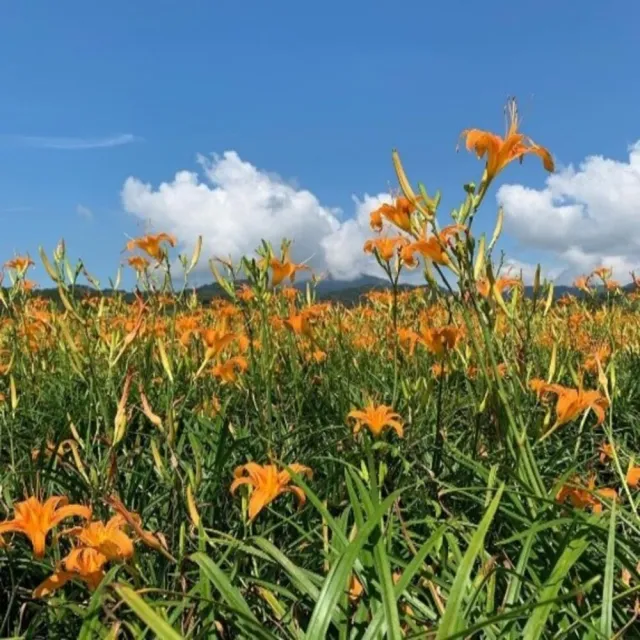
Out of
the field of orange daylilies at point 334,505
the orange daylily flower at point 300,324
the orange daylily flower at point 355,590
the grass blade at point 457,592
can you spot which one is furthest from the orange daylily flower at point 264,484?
the orange daylily flower at point 300,324

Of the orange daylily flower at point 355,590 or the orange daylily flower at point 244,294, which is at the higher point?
the orange daylily flower at point 244,294

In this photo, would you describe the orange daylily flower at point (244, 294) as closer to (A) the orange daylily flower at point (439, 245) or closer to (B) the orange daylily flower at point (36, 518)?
(A) the orange daylily flower at point (439, 245)

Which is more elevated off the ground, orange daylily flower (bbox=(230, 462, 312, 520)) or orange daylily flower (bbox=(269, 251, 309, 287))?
orange daylily flower (bbox=(269, 251, 309, 287))

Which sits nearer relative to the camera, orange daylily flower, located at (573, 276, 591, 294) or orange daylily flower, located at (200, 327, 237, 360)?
orange daylily flower, located at (200, 327, 237, 360)

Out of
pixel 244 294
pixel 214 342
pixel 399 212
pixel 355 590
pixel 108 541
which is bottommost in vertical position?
pixel 355 590

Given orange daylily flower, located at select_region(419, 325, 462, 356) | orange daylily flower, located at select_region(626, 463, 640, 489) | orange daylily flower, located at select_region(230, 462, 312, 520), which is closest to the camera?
orange daylily flower, located at select_region(230, 462, 312, 520)

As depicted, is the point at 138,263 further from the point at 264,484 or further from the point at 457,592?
the point at 457,592

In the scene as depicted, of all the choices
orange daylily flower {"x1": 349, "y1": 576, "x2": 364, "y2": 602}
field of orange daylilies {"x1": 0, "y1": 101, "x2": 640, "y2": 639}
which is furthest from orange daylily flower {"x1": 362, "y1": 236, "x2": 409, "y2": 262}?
orange daylily flower {"x1": 349, "y1": 576, "x2": 364, "y2": 602}

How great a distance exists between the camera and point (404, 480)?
2139 mm

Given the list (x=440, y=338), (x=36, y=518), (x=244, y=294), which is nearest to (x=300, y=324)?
(x=244, y=294)

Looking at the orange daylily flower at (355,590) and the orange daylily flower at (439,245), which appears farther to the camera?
the orange daylily flower at (439,245)

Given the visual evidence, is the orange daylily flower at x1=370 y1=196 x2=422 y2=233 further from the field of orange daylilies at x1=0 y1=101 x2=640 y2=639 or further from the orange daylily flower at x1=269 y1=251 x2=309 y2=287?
the orange daylily flower at x1=269 y1=251 x2=309 y2=287

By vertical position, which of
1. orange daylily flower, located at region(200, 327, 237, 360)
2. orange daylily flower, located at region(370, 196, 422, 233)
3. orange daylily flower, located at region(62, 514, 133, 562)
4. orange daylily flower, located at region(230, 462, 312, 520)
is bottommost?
orange daylily flower, located at region(62, 514, 133, 562)

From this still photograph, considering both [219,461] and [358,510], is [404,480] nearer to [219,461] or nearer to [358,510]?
[219,461]
